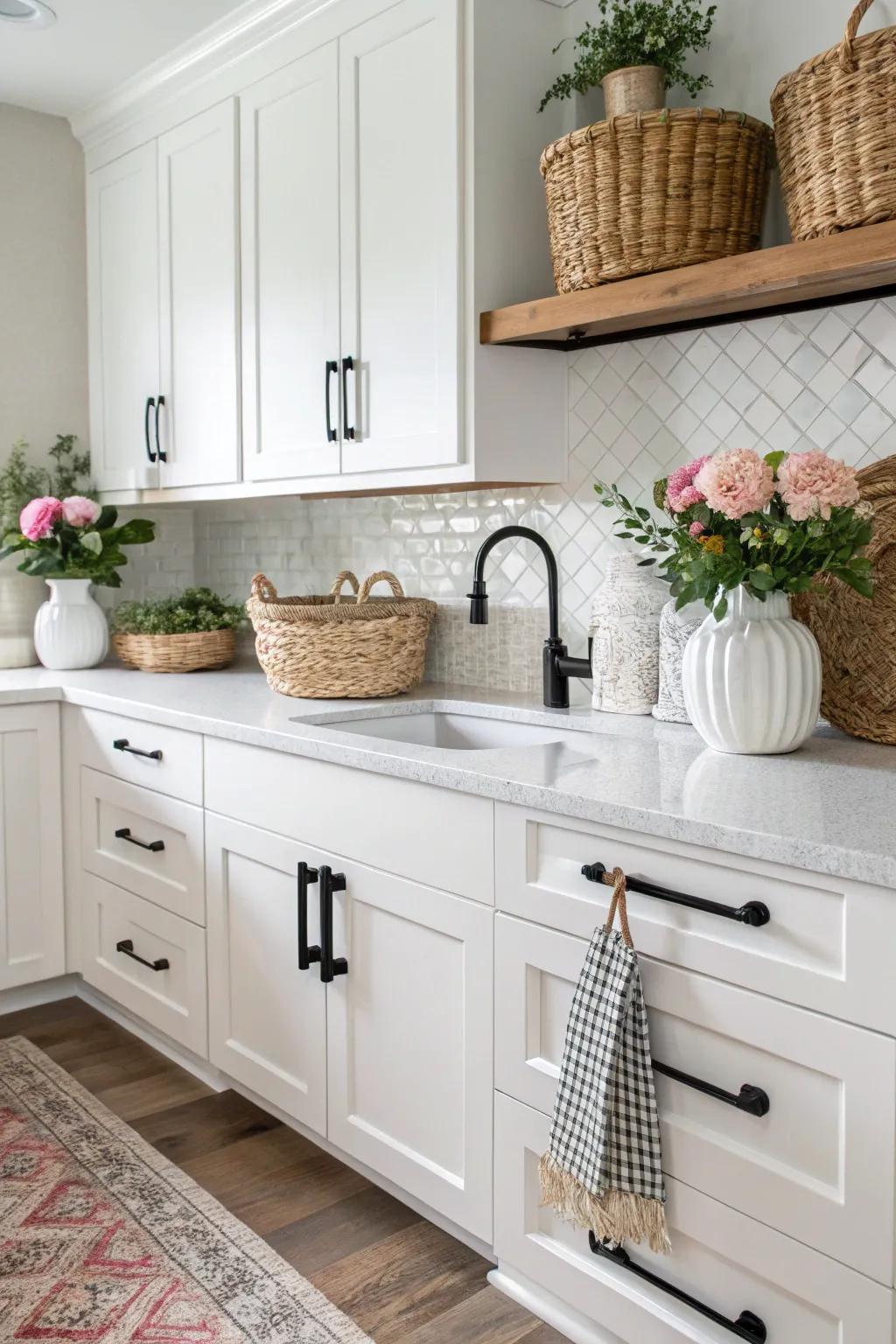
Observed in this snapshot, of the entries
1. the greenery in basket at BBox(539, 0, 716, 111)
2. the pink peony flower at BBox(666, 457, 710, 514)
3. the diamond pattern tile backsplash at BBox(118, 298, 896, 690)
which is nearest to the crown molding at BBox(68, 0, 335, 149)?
→ the greenery in basket at BBox(539, 0, 716, 111)

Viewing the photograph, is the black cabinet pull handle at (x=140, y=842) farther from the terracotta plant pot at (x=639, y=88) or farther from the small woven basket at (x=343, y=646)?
the terracotta plant pot at (x=639, y=88)

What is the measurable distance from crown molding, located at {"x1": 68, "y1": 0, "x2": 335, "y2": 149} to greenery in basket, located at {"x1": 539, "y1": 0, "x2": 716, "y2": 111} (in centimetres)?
71

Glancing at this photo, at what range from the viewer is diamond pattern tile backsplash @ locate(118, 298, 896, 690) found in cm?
194

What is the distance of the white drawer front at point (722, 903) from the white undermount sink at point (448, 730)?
2.10ft

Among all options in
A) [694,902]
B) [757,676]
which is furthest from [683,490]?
[694,902]

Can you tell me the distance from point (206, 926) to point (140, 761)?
419mm

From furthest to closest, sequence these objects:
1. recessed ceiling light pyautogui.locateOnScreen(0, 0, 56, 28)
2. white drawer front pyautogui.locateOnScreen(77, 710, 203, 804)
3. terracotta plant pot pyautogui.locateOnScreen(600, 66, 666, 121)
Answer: recessed ceiling light pyautogui.locateOnScreen(0, 0, 56, 28) → white drawer front pyautogui.locateOnScreen(77, 710, 203, 804) → terracotta plant pot pyautogui.locateOnScreen(600, 66, 666, 121)

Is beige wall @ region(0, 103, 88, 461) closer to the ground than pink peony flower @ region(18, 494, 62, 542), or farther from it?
farther from it

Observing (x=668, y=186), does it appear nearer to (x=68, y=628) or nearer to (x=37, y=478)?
(x=68, y=628)

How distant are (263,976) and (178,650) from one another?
1128mm

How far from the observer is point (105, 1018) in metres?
2.95

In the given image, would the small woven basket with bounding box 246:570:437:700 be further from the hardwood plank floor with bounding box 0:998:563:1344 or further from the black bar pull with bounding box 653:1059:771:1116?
the black bar pull with bounding box 653:1059:771:1116

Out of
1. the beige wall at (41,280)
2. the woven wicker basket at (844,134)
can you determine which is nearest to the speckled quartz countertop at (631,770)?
the woven wicker basket at (844,134)

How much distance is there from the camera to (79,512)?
321 cm
